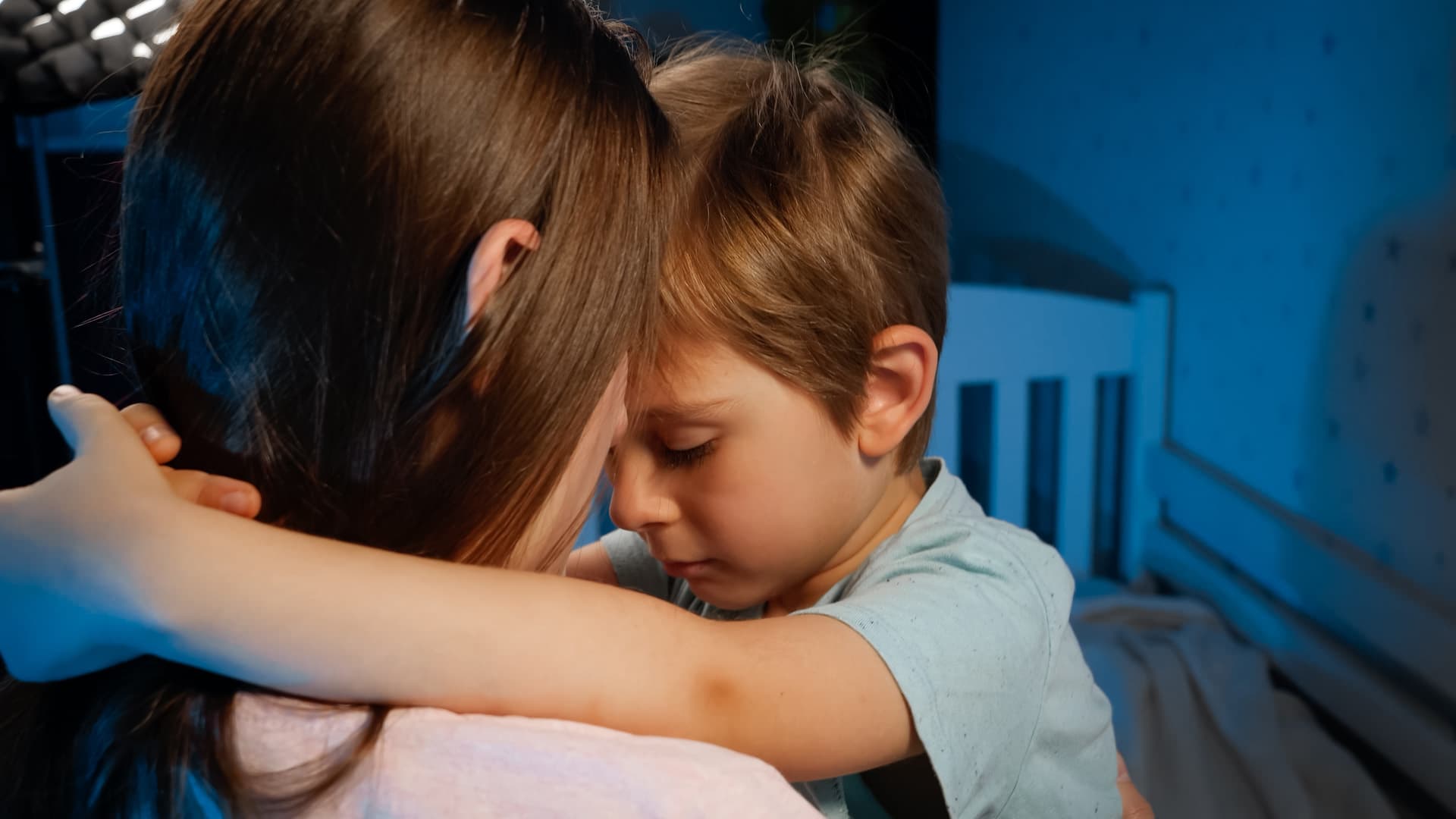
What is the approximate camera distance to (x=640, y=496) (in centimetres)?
84

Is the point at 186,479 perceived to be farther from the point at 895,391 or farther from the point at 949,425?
the point at 949,425

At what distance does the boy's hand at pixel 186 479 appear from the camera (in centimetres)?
52

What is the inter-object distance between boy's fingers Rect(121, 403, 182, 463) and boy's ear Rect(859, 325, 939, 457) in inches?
19.5

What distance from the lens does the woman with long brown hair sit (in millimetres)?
471

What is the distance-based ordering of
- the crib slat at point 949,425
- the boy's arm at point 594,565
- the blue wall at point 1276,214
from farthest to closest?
the crib slat at point 949,425, the blue wall at point 1276,214, the boy's arm at point 594,565

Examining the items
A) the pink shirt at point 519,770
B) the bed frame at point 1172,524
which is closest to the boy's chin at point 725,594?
the pink shirt at point 519,770

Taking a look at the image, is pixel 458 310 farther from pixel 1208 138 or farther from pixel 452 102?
pixel 1208 138

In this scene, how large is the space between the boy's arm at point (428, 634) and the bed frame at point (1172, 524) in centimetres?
102

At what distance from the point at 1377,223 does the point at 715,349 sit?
0.98 meters

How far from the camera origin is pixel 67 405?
0.53 m

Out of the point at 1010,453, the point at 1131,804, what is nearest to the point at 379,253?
the point at 1131,804

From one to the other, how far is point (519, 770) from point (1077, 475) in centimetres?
149

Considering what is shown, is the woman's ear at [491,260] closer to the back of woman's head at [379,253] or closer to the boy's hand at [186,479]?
the back of woman's head at [379,253]

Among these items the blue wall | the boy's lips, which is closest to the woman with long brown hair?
the boy's lips
